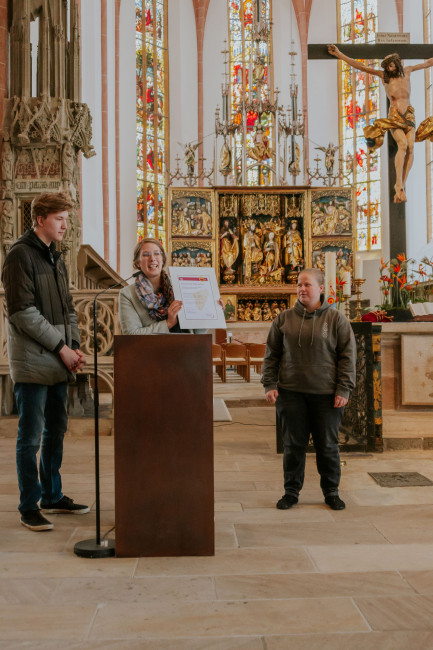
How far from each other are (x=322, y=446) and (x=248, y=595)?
4.53 ft

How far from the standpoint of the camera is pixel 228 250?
14.0 m

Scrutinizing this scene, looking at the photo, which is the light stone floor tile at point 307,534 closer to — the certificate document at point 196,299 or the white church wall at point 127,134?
the certificate document at point 196,299

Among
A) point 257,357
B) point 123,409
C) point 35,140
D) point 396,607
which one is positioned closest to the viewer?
point 396,607

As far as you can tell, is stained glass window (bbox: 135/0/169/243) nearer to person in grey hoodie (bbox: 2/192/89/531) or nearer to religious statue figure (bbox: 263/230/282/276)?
religious statue figure (bbox: 263/230/282/276)

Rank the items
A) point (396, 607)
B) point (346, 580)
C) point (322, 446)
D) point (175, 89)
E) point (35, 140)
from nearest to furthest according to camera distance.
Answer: point (396, 607)
point (346, 580)
point (322, 446)
point (35, 140)
point (175, 89)

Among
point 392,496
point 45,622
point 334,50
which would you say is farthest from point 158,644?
point 334,50

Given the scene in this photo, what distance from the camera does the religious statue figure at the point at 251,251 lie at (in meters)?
14.0

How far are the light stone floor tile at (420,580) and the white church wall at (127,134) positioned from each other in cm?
1484

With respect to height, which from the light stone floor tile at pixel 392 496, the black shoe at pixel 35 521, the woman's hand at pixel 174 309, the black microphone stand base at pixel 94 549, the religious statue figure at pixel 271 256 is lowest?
the light stone floor tile at pixel 392 496

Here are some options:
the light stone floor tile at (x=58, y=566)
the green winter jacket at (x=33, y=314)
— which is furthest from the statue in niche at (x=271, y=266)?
the light stone floor tile at (x=58, y=566)

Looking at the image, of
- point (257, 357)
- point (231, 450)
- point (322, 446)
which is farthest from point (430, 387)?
point (257, 357)

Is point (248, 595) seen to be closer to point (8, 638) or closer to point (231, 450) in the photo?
point (8, 638)

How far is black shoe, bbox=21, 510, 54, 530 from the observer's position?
127 inches

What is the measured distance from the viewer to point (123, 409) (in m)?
2.88
